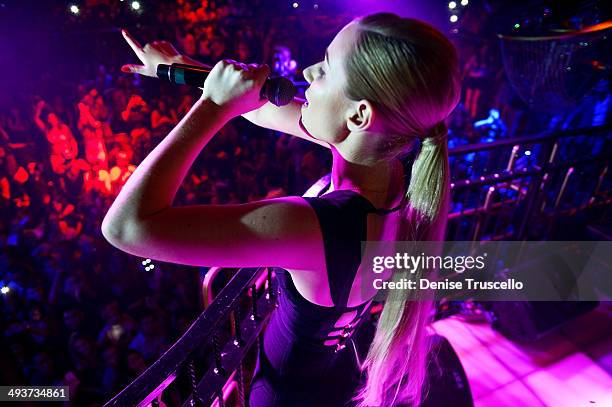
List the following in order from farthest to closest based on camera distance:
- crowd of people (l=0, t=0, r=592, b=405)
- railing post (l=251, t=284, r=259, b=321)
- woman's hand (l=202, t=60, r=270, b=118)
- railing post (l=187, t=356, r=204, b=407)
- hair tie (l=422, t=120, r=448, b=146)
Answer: crowd of people (l=0, t=0, r=592, b=405) < railing post (l=251, t=284, r=259, b=321) < railing post (l=187, t=356, r=204, b=407) < hair tie (l=422, t=120, r=448, b=146) < woman's hand (l=202, t=60, r=270, b=118)

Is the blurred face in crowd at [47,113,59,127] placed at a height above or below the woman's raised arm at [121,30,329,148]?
below

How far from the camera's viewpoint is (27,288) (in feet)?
12.7

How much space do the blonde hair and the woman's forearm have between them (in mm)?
343

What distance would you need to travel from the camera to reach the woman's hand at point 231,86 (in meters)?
0.81

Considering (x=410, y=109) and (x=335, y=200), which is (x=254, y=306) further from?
(x=410, y=109)

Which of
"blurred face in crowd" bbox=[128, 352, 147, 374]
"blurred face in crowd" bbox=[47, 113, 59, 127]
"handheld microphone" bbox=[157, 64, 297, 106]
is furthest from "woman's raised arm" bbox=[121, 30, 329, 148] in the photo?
"blurred face in crowd" bbox=[47, 113, 59, 127]

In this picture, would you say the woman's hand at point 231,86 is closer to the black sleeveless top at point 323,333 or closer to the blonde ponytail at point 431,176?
the black sleeveless top at point 323,333

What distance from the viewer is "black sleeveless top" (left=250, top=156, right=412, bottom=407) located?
88 cm

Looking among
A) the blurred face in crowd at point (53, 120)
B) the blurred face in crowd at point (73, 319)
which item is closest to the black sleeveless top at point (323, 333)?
the blurred face in crowd at point (73, 319)

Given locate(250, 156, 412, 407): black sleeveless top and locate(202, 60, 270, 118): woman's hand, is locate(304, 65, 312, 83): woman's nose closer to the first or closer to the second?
locate(202, 60, 270, 118): woman's hand

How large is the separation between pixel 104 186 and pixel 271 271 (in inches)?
177

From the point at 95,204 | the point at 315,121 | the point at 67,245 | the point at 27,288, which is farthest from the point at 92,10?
the point at 315,121

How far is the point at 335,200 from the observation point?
2.94 feet

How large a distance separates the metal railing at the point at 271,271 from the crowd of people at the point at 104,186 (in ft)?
3.62
